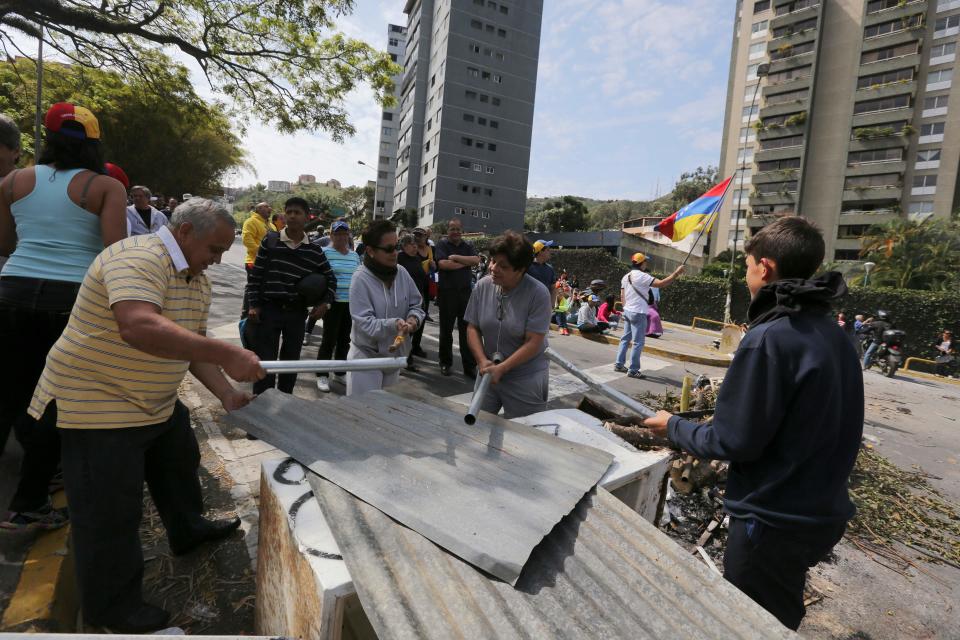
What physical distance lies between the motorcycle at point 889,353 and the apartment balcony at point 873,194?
130 feet

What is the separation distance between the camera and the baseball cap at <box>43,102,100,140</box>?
250cm

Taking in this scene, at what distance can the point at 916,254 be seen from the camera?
30.9 meters

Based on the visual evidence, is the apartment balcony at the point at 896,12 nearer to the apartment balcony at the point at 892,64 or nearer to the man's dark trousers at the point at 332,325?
the apartment balcony at the point at 892,64

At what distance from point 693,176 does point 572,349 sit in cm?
7616

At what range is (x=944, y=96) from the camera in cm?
4100

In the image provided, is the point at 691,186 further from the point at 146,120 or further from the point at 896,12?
the point at 146,120

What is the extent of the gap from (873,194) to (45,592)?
57184 mm

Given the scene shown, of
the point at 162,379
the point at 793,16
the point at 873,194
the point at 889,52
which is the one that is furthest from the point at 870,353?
the point at 793,16

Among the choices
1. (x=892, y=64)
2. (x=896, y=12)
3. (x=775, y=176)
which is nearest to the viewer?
(x=896, y=12)

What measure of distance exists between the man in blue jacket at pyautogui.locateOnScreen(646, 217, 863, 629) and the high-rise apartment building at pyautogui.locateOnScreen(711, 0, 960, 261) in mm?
42761

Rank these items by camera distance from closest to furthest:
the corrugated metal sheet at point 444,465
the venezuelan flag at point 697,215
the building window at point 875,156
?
the corrugated metal sheet at point 444,465 < the venezuelan flag at point 697,215 < the building window at point 875,156

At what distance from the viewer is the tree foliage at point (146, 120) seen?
1141 centimetres

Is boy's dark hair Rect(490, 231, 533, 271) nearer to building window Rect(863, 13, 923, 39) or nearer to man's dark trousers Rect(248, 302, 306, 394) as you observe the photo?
man's dark trousers Rect(248, 302, 306, 394)

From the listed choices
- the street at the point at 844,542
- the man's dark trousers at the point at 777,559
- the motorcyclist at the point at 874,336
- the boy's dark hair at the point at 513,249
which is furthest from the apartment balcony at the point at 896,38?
the man's dark trousers at the point at 777,559
